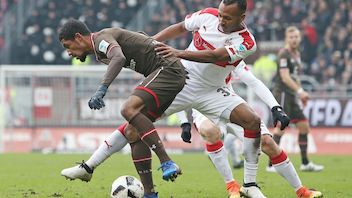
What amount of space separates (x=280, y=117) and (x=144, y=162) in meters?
1.61

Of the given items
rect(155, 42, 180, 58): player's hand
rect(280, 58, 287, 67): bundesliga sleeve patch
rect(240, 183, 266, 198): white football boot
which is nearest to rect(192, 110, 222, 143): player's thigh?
rect(240, 183, 266, 198): white football boot

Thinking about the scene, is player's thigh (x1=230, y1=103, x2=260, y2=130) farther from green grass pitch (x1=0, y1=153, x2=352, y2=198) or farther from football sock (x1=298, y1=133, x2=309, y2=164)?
football sock (x1=298, y1=133, x2=309, y2=164)

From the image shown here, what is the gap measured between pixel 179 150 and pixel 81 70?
3.52 meters

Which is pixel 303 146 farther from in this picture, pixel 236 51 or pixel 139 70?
pixel 139 70

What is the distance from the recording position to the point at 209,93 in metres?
9.21

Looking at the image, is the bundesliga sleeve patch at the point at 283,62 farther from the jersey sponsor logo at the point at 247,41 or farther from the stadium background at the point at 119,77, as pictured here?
the stadium background at the point at 119,77

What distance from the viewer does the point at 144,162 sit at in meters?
8.46

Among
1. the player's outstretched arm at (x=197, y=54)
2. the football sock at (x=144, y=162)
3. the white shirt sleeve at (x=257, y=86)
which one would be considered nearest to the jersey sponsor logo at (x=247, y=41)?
the player's outstretched arm at (x=197, y=54)

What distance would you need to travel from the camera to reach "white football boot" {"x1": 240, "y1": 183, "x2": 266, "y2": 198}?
880 centimetres

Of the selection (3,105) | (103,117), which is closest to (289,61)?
(103,117)

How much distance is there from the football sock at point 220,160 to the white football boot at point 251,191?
0.48m

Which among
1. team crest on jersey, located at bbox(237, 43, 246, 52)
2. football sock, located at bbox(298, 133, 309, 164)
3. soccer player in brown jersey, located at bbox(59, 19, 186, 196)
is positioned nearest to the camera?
soccer player in brown jersey, located at bbox(59, 19, 186, 196)

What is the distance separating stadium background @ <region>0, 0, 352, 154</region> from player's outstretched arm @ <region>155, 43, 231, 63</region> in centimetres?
1269

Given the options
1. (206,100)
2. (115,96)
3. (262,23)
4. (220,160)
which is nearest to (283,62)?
(220,160)
